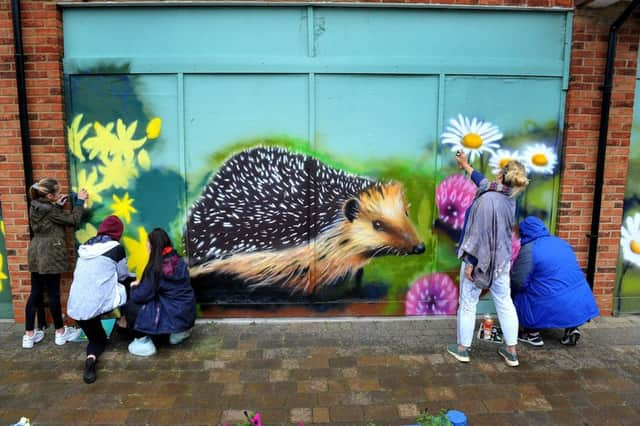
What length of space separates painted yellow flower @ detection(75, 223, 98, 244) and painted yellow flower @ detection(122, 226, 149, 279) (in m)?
0.32

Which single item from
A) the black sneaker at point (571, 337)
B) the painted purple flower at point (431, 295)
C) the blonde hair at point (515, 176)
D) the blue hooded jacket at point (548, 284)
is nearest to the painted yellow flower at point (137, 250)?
the painted purple flower at point (431, 295)

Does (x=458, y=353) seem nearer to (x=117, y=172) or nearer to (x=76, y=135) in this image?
(x=117, y=172)

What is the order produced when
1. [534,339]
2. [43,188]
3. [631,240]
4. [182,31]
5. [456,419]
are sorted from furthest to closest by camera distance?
[631,240] → [182,31] → [534,339] → [43,188] → [456,419]

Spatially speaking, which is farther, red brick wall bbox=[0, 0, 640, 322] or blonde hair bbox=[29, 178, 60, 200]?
red brick wall bbox=[0, 0, 640, 322]

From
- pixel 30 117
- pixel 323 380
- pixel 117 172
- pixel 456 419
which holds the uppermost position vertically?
pixel 30 117

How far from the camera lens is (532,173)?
4859mm

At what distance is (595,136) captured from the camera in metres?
4.80

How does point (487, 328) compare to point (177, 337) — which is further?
point (487, 328)

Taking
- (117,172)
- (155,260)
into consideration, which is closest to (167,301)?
(155,260)

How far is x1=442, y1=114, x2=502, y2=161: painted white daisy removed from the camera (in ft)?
15.6

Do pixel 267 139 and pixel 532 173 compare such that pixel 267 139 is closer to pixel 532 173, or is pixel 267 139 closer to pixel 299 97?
pixel 299 97

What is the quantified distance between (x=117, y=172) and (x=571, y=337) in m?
4.65

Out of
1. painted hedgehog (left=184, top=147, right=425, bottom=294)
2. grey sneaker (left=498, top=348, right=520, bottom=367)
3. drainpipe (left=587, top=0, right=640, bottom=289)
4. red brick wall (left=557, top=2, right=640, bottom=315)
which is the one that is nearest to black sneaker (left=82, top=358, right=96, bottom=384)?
painted hedgehog (left=184, top=147, right=425, bottom=294)

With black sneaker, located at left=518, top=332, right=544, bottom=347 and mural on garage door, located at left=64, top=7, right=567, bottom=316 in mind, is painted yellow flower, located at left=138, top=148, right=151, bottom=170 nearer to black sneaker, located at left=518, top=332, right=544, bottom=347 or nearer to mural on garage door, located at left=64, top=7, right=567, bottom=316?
mural on garage door, located at left=64, top=7, right=567, bottom=316
